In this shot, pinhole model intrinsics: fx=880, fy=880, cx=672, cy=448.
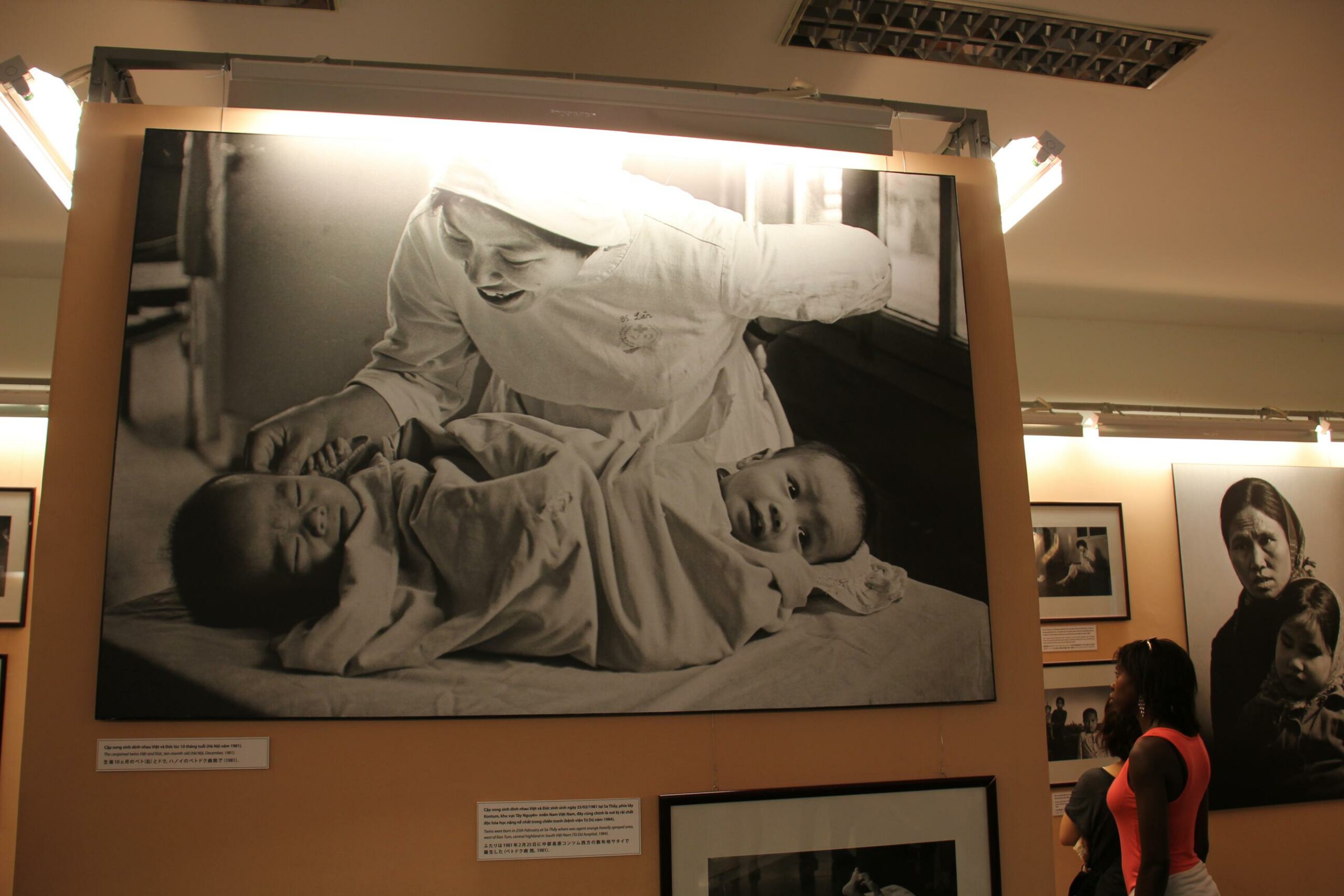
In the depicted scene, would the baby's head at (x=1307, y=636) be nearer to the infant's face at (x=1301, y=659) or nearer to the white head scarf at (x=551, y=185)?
the infant's face at (x=1301, y=659)

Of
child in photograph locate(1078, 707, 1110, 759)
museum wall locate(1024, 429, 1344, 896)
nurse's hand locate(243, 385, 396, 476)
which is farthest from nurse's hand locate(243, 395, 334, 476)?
child in photograph locate(1078, 707, 1110, 759)

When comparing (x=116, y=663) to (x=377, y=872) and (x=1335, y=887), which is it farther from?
(x=1335, y=887)

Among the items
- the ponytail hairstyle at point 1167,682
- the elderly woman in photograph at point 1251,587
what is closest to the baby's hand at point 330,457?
the ponytail hairstyle at point 1167,682

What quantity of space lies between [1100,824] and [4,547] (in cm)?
596

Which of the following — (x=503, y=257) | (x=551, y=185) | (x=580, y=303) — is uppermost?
(x=551, y=185)

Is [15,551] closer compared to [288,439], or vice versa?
[288,439]

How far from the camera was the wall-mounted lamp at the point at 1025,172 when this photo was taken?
2824 mm

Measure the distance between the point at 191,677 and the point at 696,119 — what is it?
83.1 inches

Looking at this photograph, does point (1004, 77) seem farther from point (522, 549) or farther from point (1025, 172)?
point (522, 549)

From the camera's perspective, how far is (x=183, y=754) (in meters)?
2.33

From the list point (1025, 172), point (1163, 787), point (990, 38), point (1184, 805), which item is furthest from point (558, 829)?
point (990, 38)

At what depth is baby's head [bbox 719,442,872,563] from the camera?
2.57 m

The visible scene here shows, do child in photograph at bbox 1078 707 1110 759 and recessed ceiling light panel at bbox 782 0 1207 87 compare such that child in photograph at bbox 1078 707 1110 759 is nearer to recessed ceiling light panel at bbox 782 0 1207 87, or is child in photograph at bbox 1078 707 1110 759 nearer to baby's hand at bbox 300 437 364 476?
recessed ceiling light panel at bbox 782 0 1207 87

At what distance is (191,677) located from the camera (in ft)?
7.53
